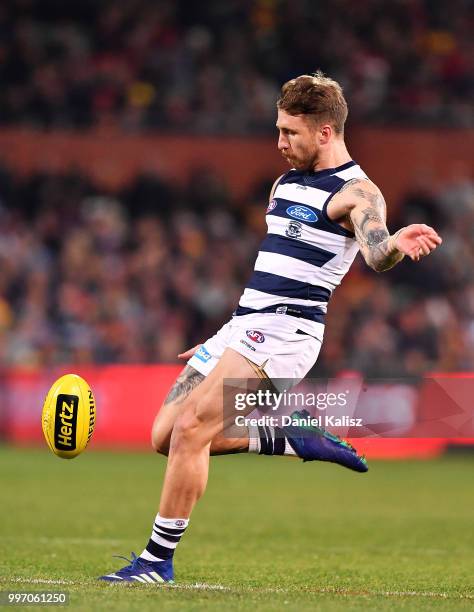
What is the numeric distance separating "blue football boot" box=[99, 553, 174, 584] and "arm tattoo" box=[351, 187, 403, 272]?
178 cm

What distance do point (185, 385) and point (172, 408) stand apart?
14 cm

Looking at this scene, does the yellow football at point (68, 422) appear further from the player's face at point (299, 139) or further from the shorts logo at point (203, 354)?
the player's face at point (299, 139)

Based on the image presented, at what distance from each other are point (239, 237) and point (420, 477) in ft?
17.4

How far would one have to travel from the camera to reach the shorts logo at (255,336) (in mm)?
6145

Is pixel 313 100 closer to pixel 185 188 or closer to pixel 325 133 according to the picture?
pixel 325 133

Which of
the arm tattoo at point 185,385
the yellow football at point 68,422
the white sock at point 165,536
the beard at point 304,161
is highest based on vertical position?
the beard at point 304,161

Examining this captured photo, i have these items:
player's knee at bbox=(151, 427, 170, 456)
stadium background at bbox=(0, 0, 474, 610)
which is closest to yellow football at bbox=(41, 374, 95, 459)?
player's knee at bbox=(151, 427, 170, 456)

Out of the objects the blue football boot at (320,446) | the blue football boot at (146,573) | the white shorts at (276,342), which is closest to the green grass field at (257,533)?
the blue football boot at (146,573)

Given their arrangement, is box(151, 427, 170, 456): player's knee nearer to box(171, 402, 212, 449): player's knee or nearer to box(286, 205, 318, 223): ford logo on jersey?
box(171, 402, 212, 449): player's knee

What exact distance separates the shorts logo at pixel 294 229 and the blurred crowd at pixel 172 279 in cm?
922

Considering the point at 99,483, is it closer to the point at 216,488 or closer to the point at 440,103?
the point at 216,488

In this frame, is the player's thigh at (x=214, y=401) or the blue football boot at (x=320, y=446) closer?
the player's thigh at (x=214, y=401)

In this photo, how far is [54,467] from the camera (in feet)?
46.3

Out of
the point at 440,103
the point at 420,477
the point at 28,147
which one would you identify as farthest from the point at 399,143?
the point at 420,477
